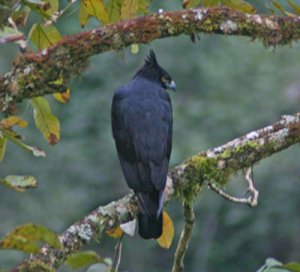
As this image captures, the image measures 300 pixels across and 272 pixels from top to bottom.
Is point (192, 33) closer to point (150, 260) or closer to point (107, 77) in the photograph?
point (150, 260)

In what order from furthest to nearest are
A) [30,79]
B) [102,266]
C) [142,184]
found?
[142,184] < [30,79] < [102,266]

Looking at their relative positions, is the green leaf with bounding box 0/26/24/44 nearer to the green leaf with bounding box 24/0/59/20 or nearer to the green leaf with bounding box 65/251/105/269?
the green leaf with bounding box 24/0/59/20

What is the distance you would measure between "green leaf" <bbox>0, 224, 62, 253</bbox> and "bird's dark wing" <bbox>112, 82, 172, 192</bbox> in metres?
2.02

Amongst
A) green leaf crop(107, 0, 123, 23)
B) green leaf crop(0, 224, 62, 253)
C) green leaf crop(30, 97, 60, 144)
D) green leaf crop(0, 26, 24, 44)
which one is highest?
green leaf crop(0, 26, 24, 44)

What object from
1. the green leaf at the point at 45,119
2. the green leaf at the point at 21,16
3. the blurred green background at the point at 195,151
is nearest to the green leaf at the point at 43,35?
the green leaf at the point at 21,16

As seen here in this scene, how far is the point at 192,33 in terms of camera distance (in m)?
3.66

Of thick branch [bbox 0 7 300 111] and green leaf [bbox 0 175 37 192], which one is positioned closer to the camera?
green leaf [bbox 0 175 37 192]

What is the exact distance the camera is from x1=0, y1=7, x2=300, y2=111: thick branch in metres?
3.41

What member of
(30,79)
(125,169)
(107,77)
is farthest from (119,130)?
(107,77)

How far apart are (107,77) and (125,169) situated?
1335cm

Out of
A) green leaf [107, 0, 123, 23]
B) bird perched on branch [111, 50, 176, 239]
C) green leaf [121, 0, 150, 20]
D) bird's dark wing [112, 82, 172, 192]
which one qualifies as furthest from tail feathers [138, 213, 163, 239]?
green leaf [121, 0, 150, 20]

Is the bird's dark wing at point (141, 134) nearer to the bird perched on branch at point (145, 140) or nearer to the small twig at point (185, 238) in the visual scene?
the bird perched on branch at point (145, 140)

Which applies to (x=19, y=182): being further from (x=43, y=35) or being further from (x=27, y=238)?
(x=43, y=35)

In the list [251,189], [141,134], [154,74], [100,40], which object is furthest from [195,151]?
[100,40]
